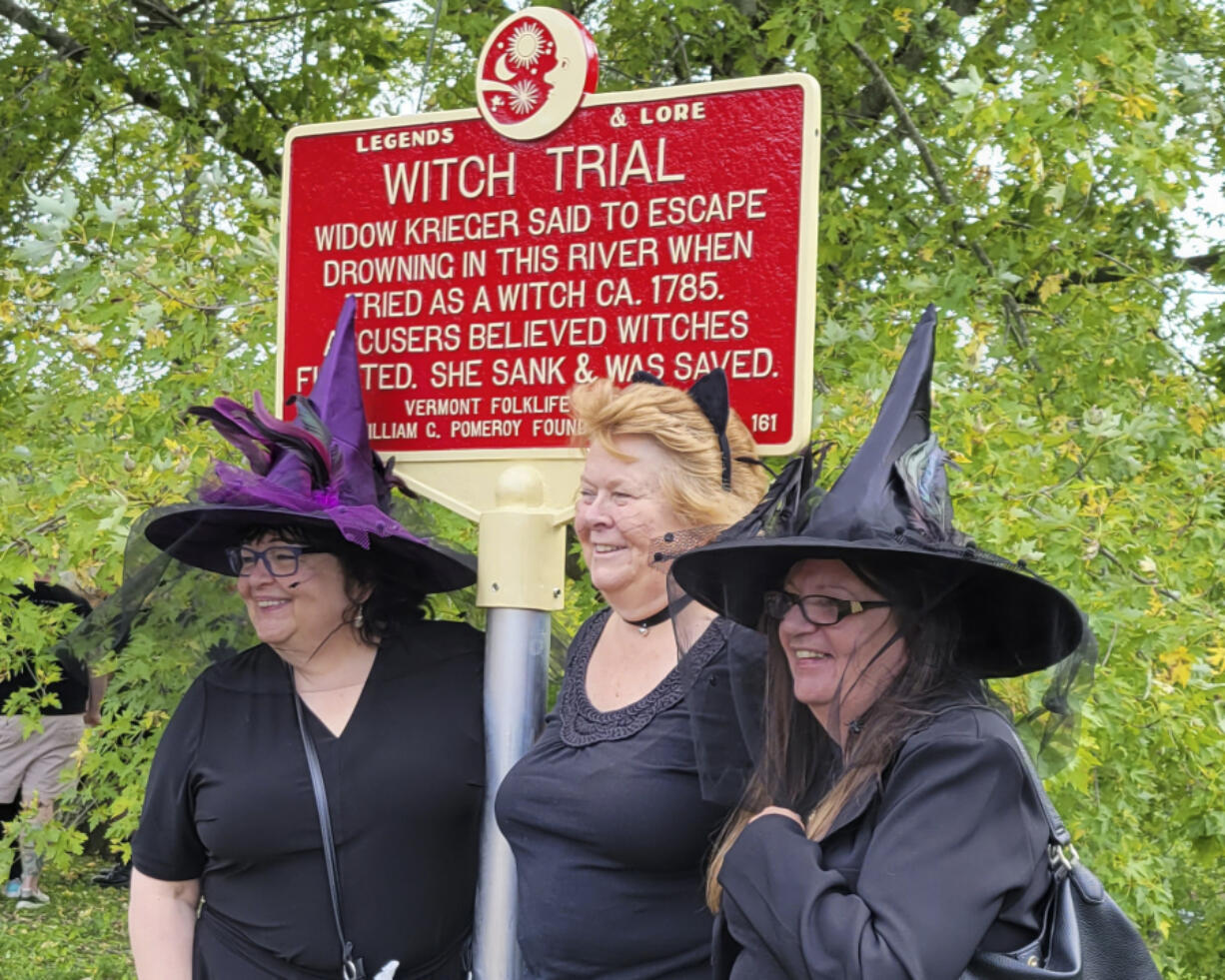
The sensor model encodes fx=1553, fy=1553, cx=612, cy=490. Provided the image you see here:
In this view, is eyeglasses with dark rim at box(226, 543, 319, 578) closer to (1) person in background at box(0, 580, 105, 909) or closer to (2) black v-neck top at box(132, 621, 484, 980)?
(2) black v-neck top at box(132, 621, 484, 980)

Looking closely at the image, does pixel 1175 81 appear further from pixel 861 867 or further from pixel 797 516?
pixel 861 867

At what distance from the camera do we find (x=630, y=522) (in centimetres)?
283

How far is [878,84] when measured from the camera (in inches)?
239

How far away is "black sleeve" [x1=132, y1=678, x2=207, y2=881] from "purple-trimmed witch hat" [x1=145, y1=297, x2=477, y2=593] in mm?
404

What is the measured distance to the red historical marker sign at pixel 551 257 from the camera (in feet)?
10.1

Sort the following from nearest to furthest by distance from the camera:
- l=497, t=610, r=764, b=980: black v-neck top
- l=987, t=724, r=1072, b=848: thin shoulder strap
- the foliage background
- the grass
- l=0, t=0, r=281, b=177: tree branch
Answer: l=987, t=724, r=1072, b=848: thin shoulder strap, l=497, t=610, r=764, b=980: black v-neck top, the foliage background, l=0, t=0, r=281, b=177: tree branch, the grass

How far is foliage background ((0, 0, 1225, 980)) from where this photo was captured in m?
3.89

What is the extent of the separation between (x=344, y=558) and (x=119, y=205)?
5.11 feet

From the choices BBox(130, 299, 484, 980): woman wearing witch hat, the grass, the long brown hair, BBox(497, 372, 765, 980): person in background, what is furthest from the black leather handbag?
the grass

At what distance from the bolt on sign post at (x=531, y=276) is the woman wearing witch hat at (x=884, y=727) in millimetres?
772

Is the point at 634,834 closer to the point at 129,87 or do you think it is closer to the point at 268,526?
the point at 268,526

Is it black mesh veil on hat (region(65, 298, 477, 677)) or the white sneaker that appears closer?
black mesh veil on hat (region(65, 298, 477, 677))

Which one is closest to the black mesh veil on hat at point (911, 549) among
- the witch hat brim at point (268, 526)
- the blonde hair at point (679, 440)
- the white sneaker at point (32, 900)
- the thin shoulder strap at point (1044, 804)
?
the thin shoulder strap at point (1044, 804)

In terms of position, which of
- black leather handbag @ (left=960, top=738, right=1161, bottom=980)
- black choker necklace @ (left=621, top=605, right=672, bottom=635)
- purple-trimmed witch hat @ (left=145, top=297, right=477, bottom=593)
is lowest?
black leather handbag @ (left=960, top=738, right=1161, bottom=980)
